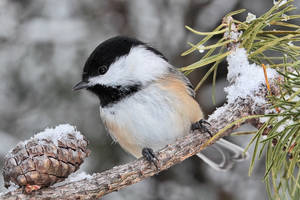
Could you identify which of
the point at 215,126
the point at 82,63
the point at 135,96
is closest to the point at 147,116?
the point at 135,96

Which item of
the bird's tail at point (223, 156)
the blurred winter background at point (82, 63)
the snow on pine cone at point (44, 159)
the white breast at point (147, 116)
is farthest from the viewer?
the blurred winter background at point (82, 63)

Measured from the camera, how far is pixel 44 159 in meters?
1.16

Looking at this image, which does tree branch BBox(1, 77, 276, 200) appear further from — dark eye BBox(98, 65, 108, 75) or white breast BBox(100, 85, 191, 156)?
dark eye BBox(98, 65, 108, 75)

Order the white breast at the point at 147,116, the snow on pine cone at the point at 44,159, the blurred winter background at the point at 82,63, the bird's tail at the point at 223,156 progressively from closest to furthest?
the snow on pine cone at the point at 44,159 → the white breast at the point at 147,116 → the bird's tail at the point at 223,156 → the blurred winter background at the point at 82,63

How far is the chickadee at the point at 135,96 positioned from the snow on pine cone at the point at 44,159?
1.96 ft

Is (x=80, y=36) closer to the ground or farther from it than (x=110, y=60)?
farther from it

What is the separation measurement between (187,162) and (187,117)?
1.20 metres

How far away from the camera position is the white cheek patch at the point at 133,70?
187 centimetres

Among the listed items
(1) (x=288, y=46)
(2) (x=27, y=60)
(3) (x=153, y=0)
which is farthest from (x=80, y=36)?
(1) (x=288, y=46)

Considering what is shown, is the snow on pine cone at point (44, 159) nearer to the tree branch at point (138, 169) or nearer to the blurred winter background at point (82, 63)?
the tree branch at point (138, 169)

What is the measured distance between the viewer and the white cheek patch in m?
1.87

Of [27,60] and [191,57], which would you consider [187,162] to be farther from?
[27,60]

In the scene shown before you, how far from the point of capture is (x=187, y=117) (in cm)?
191

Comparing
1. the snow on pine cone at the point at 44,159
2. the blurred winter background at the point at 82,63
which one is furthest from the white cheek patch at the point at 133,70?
the blurred winter background at the point at 82,63
